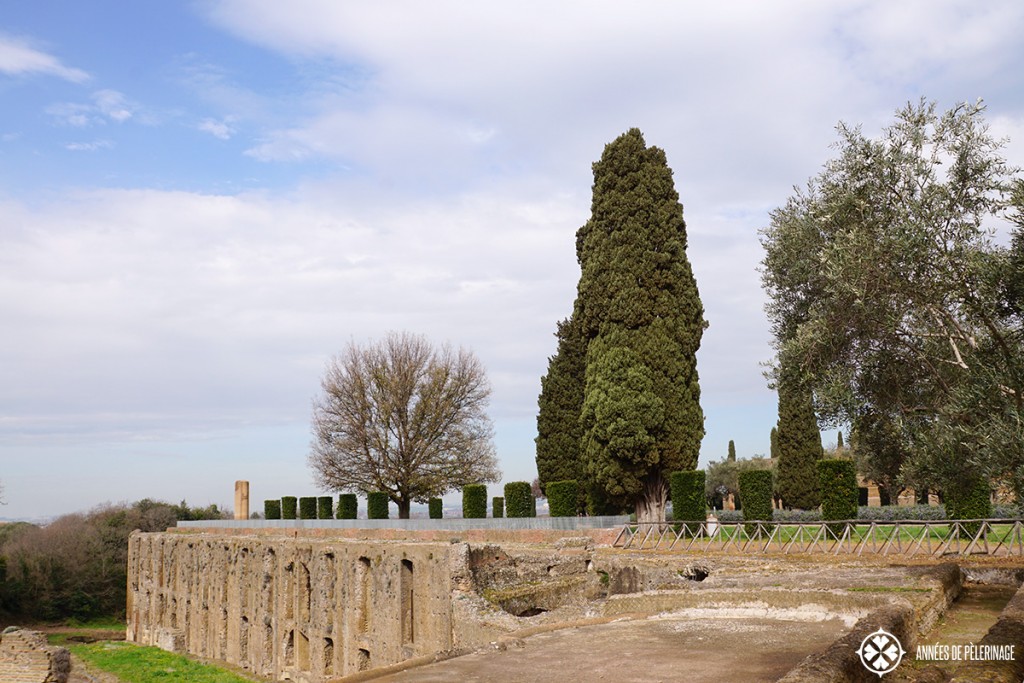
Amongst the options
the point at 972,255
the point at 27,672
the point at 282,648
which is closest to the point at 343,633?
the point at 282,648

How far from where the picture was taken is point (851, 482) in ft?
82.2

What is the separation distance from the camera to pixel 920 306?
15.1 meters

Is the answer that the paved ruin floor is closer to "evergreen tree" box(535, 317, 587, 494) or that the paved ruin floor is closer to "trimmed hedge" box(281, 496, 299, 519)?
"evergreen tree" box(535, 317, 587, 494)

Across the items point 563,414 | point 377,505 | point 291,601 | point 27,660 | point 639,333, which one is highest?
point 639,333

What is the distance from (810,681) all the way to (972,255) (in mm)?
10040

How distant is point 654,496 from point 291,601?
509 inches

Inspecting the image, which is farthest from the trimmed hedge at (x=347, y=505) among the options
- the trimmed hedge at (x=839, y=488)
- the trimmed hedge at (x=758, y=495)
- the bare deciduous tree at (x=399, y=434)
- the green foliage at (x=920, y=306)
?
the green foliage at (x=920, y=306)

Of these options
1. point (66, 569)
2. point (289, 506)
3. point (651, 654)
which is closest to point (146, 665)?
point (289, 506)

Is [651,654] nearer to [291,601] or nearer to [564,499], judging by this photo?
[291,601]

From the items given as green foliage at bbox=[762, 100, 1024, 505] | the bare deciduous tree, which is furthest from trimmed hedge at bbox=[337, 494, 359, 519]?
green foliage at bbox=[762, 100, 1024, 505]

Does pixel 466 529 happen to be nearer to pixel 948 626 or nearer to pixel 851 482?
pixel 851 482

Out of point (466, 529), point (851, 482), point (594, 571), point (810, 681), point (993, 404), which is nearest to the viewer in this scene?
point (810, 681)

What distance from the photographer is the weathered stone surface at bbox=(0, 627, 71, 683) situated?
24.6m

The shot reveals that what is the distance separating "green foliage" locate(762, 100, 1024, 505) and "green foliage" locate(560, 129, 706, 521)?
1026cm
